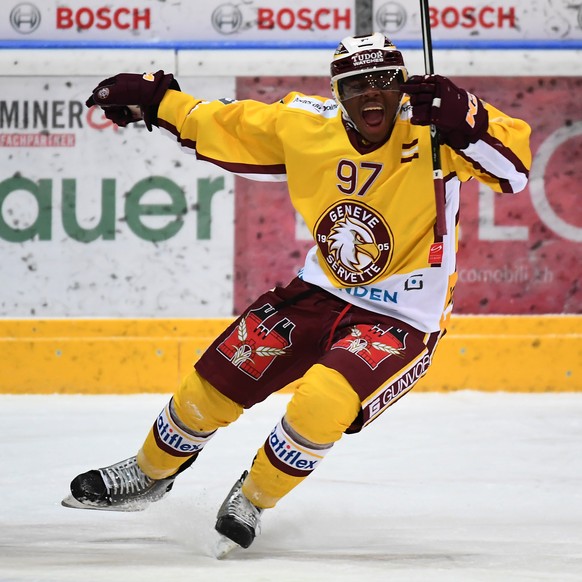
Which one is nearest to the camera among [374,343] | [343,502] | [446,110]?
[446,110]

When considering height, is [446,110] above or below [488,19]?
below

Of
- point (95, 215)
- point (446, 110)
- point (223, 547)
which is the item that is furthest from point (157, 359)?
point (446, 110)

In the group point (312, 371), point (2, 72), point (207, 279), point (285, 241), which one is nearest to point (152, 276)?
point (207, 279)

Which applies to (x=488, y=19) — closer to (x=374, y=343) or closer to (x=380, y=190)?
(x=380, y=190)

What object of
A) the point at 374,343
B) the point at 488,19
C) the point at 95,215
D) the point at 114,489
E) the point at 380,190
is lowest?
the point at 114,489

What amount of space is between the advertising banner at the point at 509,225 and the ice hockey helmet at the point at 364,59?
2451 mm

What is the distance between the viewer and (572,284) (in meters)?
5.14

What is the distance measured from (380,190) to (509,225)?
264 cm

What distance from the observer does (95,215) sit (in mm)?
5059

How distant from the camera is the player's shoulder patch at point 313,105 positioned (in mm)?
2738

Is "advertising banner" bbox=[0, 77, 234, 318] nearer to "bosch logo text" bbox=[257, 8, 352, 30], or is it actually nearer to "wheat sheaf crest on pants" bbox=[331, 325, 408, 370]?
"bosch logo text" bbox=[257, 8, 352, 30]

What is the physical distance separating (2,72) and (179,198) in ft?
3.21

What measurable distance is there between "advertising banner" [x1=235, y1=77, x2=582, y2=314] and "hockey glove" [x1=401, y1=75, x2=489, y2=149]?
8.71 ft

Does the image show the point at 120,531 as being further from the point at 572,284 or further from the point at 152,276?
the point at 572,284
